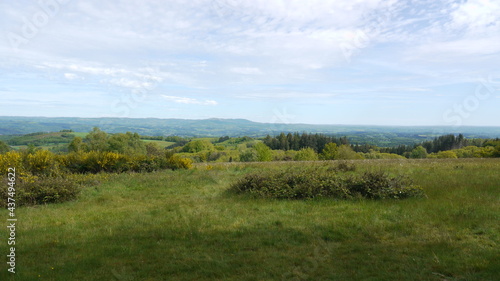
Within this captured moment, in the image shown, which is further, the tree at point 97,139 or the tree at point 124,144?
the tree at point 97,139

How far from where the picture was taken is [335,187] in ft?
34.0

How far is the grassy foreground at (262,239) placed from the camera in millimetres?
4855

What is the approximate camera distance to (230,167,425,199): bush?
9.95 metres

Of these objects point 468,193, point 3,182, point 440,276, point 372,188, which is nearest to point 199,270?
point 440,276

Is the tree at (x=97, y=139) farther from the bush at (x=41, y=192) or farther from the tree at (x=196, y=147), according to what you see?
the tree at (x=196, y=147)

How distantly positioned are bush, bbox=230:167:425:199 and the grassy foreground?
0.55 metres

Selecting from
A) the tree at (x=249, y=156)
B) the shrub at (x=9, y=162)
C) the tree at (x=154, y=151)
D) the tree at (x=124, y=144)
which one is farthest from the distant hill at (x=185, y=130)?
the shrub at (x=9, y=162)

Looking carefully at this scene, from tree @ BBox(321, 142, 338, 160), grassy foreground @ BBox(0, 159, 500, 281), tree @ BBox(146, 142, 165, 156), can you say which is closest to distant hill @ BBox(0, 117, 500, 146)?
tree @ BBox(146, 142, 165, 156)

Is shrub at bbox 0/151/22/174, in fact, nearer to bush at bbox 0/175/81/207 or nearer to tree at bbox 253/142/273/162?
bush at bbox 0/175/81/207

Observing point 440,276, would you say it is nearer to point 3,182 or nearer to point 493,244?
point 493,244

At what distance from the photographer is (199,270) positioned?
16.3 ft

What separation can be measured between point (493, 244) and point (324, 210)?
3.86 meters

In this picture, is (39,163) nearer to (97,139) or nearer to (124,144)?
(124,144)

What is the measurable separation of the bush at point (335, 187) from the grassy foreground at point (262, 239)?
55cm
